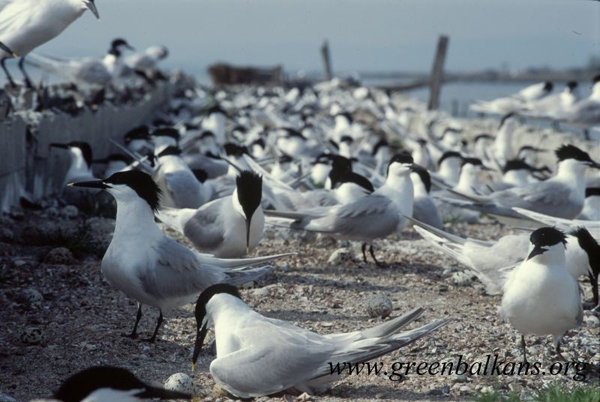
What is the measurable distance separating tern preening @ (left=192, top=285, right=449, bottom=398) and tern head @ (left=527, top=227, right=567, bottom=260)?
861 millimetres

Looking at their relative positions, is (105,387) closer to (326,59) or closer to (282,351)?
(282,351)

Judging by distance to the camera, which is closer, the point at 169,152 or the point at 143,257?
the point at 143,257

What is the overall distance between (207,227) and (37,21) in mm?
1954

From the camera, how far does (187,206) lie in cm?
688

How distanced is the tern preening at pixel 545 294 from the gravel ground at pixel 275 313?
23 cm

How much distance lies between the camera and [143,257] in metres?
4.32

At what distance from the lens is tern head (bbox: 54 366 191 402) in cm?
254

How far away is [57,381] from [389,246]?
3.89 meters

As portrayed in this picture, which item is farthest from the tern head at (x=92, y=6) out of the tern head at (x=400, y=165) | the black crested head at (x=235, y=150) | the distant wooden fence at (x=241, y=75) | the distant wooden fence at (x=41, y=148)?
the distant wooden fence at (x=241, y=75)

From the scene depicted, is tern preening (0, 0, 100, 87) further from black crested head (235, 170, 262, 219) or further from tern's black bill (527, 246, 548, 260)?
tern's black bill (527, 246, 548, 260)

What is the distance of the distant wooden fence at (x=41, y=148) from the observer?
679cm

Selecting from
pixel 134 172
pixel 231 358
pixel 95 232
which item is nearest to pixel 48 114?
pixel 95 232

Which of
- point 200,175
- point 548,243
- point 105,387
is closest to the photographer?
point 105,387

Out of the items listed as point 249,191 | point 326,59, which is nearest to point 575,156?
point 249,191
